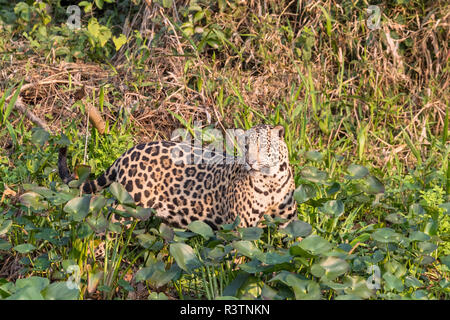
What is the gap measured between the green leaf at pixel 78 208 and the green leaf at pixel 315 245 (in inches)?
41.9

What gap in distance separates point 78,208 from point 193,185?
1.21 m

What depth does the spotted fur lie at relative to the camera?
13.0ft

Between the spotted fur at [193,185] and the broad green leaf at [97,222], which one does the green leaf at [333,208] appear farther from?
the broad green leaf at [97,222]

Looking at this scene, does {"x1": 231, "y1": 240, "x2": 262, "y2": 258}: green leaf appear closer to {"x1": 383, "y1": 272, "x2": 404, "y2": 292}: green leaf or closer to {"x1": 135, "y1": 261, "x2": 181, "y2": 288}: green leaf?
{"x1": 135, "y1": 261, "x2": 181, "y2": 288}: green leaf

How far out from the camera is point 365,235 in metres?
3.89

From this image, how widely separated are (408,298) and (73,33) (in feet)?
14.1

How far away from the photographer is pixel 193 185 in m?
4.36

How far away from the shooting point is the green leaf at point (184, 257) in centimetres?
320

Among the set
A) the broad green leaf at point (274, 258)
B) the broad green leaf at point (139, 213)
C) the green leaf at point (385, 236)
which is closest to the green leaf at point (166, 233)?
the broad green leaf at point (139, 213)

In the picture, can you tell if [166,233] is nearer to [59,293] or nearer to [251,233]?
[251,233]

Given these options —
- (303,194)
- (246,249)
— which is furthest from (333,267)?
(303,194)

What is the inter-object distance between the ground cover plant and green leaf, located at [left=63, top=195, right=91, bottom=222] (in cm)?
21

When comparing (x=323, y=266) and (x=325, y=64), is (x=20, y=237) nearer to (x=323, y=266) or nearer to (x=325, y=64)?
(x=323, y=266)
